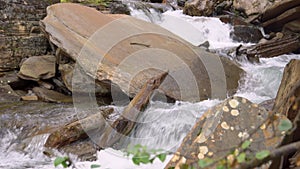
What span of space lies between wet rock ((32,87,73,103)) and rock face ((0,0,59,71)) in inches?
40.4

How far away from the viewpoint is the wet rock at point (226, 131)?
6.18 ft

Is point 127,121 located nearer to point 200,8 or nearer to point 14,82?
point 14,82

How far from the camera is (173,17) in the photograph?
9539 mm

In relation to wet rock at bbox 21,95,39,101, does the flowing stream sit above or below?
above

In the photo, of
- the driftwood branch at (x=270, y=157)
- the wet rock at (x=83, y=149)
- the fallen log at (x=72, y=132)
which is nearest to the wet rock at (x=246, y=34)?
the fallen log at (x=72, y=132)

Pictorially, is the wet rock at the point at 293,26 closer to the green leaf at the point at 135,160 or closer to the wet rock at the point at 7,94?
the wet rock at the point at 7,94

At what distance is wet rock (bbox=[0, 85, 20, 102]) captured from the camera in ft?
17.2

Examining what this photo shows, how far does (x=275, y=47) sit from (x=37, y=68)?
5.34 metres

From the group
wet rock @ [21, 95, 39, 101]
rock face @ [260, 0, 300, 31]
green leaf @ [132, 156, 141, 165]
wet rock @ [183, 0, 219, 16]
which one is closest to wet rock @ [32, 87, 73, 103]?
wet rock @ [21, 95, 39, 101]

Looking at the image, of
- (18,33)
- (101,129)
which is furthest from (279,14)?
(101,129)

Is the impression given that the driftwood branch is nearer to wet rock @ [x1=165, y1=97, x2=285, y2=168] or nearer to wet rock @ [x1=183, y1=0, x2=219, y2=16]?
wet rock @ [x1=165, y1=97, x2=285, y2=168]

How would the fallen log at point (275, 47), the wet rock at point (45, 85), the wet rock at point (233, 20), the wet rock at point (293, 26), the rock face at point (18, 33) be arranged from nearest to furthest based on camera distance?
1. the wet rock at point (45, 85)
2. the rock face at point (18, 33)
3. the fallen log at point (275, 47)
4. the wet rock at point (293, 26)
5. the wet rock at point (233, 20)

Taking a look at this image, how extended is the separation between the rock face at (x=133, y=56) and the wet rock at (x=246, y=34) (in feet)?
12.1

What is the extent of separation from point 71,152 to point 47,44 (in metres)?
3.69
